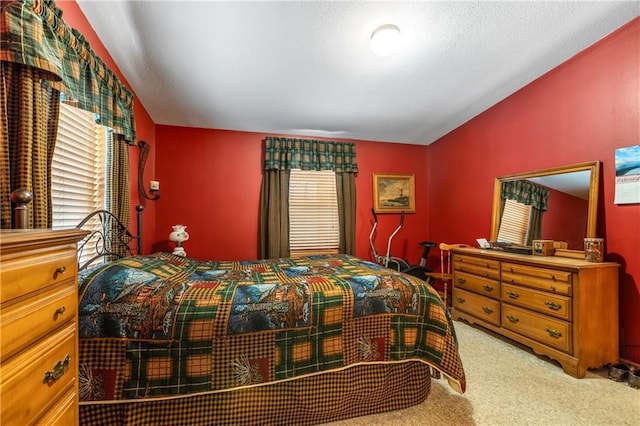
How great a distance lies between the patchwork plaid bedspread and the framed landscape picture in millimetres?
2513

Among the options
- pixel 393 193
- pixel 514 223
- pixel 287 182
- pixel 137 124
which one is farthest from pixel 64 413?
pixel 393 193

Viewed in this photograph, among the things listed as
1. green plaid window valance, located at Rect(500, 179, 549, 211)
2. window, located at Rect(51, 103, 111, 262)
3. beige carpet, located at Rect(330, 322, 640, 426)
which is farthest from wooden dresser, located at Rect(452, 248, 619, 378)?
window, located at Rect(51, 103, 111, 262)

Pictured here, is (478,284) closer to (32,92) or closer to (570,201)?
(570,201)

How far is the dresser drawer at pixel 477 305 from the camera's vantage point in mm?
2566

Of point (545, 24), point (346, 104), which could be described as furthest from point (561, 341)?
point (346, 104)

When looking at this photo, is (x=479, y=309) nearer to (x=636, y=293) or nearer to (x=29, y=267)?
(x=636, y=293)

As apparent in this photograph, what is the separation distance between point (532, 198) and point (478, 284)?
1.12 m

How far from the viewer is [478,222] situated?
348 centimetres

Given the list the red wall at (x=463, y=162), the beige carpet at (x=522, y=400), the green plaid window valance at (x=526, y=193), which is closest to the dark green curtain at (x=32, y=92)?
the red wall at (x=463, y=162)

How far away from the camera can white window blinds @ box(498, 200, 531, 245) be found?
9.23 feet

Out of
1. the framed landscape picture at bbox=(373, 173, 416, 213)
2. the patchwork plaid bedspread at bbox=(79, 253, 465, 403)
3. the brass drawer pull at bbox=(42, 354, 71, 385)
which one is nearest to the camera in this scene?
the brass drawer pull at bbox=(42, 354, 71, 385)

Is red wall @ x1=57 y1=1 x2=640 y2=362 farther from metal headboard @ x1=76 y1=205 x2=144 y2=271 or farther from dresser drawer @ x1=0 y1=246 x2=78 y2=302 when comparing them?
dresser drawer @ x1=0 y1=246 x2=78 y2=302

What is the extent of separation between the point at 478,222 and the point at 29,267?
13.4 ft

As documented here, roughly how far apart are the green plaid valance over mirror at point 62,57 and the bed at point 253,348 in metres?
1.08
